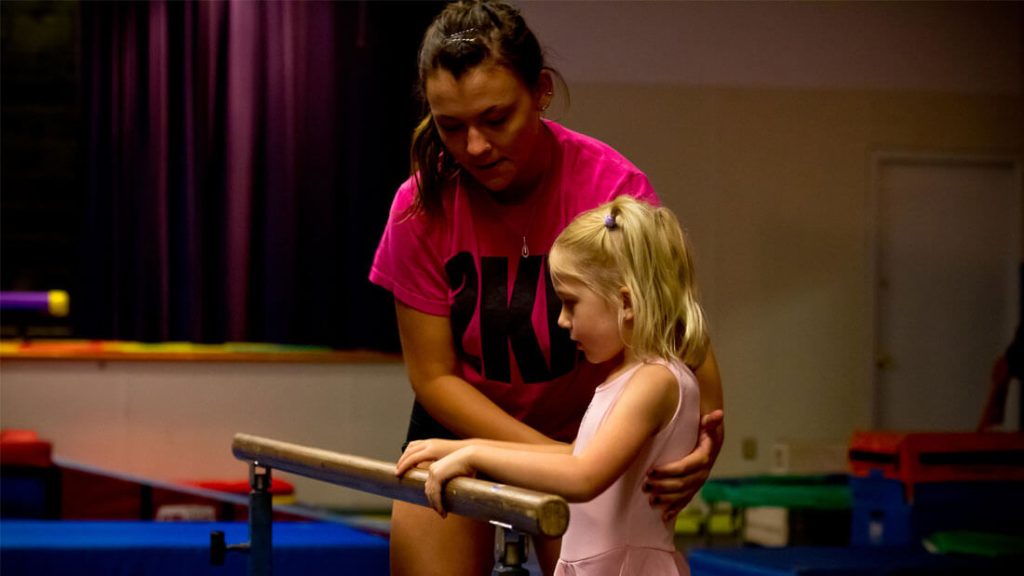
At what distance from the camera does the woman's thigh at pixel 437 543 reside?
5.74 ft

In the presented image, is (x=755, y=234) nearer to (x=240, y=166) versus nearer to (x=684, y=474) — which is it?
(x=240, y=166)

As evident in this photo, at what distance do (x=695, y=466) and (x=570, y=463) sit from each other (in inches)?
8.0

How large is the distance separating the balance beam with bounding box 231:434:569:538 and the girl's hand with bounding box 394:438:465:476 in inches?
0.8

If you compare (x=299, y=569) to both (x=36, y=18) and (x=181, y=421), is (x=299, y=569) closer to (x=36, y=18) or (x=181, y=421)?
(x=181, y=421)

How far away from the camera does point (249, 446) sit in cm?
190

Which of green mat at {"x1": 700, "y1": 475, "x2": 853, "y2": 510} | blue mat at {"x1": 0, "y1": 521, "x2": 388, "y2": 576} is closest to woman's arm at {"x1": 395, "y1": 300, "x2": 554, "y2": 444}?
blue mat at {"x1": 0, "y1": 521, "x2": 388, "y2": 576}

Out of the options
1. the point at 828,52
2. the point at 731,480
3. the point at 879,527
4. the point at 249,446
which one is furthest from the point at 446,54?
the point at 828,52

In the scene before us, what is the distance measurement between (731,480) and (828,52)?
2.26 metres

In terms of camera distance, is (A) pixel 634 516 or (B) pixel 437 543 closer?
(A) pixel 634 516

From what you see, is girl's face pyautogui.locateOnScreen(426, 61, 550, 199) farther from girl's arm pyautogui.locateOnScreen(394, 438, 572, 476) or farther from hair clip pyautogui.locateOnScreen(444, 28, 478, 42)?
girl's arm pyautogui.locateOnScreen(394, 438, 572, 476)

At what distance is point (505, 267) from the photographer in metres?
1.75

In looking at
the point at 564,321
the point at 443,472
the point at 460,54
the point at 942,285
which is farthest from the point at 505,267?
the point at 942,285

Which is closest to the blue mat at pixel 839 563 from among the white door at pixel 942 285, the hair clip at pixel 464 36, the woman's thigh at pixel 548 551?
the woman's thigh at pixel 548 551

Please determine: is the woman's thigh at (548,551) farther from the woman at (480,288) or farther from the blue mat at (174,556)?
the blue mat at (174,556)
